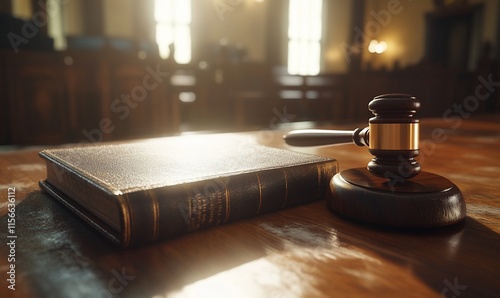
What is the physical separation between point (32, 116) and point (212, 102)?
1.75 meters

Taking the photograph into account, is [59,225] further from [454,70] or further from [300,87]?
[454,70]

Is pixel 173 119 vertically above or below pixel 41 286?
below

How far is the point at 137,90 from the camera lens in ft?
11.2

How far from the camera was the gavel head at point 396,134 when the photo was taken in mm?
406

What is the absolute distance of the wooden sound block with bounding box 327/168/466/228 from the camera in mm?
381

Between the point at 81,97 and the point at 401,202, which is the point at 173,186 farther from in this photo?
the point at 81,97

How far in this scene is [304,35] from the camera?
9117mm

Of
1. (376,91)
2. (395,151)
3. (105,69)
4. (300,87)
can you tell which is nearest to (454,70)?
(376,91)
